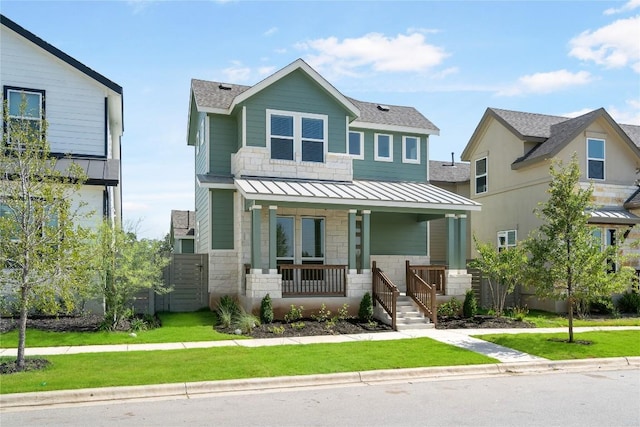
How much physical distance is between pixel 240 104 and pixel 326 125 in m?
3.09

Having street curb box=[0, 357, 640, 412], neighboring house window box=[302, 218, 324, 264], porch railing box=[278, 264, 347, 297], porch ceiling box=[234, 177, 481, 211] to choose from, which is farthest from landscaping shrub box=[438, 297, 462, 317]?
street curb box=[0, 357, 640, 412]

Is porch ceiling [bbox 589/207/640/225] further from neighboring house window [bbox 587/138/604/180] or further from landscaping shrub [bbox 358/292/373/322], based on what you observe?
landscaping shrub [bbox 358/292/373/322]

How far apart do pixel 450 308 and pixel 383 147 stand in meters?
7.33

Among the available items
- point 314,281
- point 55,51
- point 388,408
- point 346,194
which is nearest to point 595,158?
point 346,194

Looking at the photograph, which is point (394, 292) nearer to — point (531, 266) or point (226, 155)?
point (531, 266)

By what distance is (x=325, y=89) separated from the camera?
19.2m

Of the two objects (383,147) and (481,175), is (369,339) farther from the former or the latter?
(481,175)

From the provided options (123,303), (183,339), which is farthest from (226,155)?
(183,339)

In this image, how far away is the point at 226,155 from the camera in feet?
63.7

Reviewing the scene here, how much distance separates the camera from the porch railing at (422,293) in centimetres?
1628

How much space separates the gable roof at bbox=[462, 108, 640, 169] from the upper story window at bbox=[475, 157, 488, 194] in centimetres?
103

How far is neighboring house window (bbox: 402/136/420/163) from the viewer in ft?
73.6

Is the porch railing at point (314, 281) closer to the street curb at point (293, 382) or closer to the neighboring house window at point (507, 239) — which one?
the street curb at point (293, 382)

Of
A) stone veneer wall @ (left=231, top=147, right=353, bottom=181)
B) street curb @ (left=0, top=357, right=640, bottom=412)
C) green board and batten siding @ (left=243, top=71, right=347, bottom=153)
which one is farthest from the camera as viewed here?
green board and batten siding @ (left=243, top=71, right=347, bottom=153)
